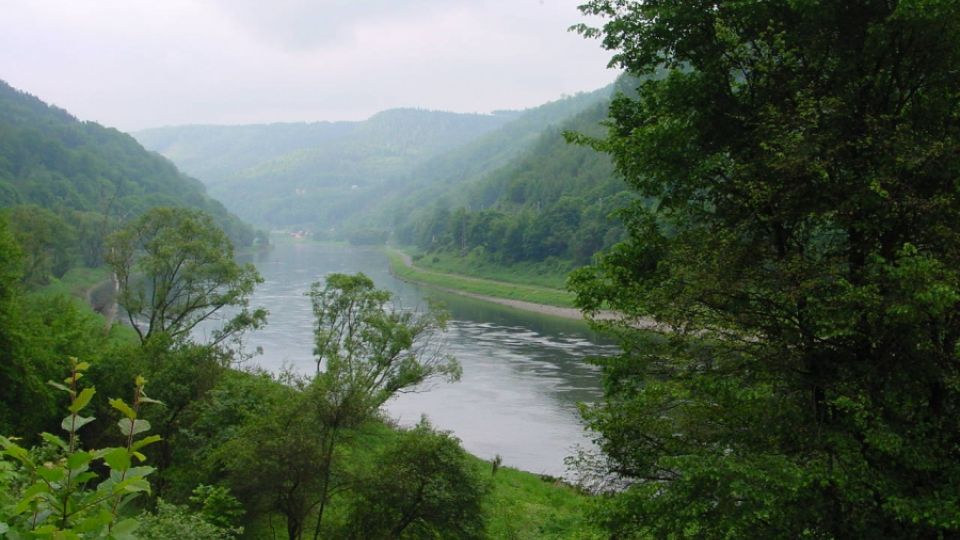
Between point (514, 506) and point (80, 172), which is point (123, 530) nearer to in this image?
point (514, 506)

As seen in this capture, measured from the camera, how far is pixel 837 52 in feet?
33.5

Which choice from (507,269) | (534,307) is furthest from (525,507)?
(507,269)

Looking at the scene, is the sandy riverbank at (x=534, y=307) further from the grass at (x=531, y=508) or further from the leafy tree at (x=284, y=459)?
the leafy tree at (x=284, y=459)

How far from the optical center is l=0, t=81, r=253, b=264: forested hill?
89938 millimetres

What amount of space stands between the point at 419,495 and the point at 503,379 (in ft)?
107

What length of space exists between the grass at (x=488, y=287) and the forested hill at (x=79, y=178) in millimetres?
44830

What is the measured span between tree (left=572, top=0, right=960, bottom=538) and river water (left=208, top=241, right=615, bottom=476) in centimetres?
972

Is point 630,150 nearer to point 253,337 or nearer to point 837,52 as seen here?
point 837,52

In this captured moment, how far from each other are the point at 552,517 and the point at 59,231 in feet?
229

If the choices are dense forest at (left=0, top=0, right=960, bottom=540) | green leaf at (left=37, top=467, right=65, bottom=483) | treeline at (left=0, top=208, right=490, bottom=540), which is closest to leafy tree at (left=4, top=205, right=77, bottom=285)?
treeline at (left=0, top=208, right=490, bottom=540)

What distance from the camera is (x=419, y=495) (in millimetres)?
Result: 15898

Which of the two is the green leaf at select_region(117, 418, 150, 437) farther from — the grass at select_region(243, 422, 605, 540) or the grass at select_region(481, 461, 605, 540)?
the grass at select_region(481, 461, 605, 540)

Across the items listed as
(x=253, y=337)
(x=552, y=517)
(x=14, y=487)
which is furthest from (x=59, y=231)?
(x=14, y=487)

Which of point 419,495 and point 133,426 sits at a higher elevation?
point 133,426
